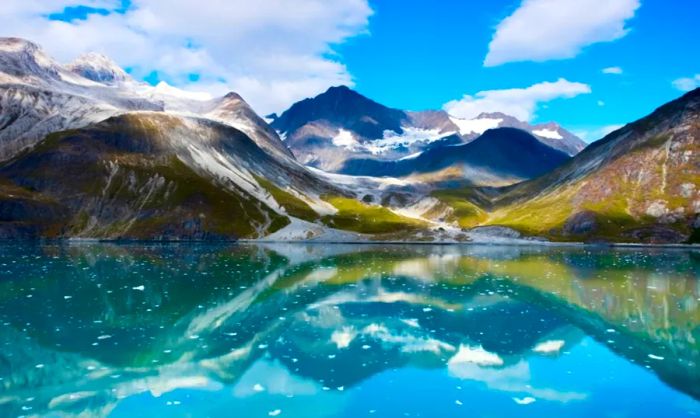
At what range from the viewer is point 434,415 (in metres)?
27.7

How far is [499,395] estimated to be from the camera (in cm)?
3100

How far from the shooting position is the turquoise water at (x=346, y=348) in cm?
2952

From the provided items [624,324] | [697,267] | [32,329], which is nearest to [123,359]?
[32,329]

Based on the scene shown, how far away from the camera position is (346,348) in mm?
40469

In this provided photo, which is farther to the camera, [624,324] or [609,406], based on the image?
[624,324]

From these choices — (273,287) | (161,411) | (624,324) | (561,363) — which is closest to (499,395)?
(561,363)

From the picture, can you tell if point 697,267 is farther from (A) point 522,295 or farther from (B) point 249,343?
(B) point 249,343

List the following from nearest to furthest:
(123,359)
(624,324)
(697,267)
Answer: (123,359) < (624,324) < (697,267)

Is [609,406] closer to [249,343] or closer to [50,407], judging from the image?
[249,343]

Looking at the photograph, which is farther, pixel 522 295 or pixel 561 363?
pixel 522 295

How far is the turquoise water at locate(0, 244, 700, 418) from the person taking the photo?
2952 cm

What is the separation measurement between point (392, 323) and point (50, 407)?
28.2m

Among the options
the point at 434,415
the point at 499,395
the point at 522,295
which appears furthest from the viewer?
the point at 522,295

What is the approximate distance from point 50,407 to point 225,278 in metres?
51.2
